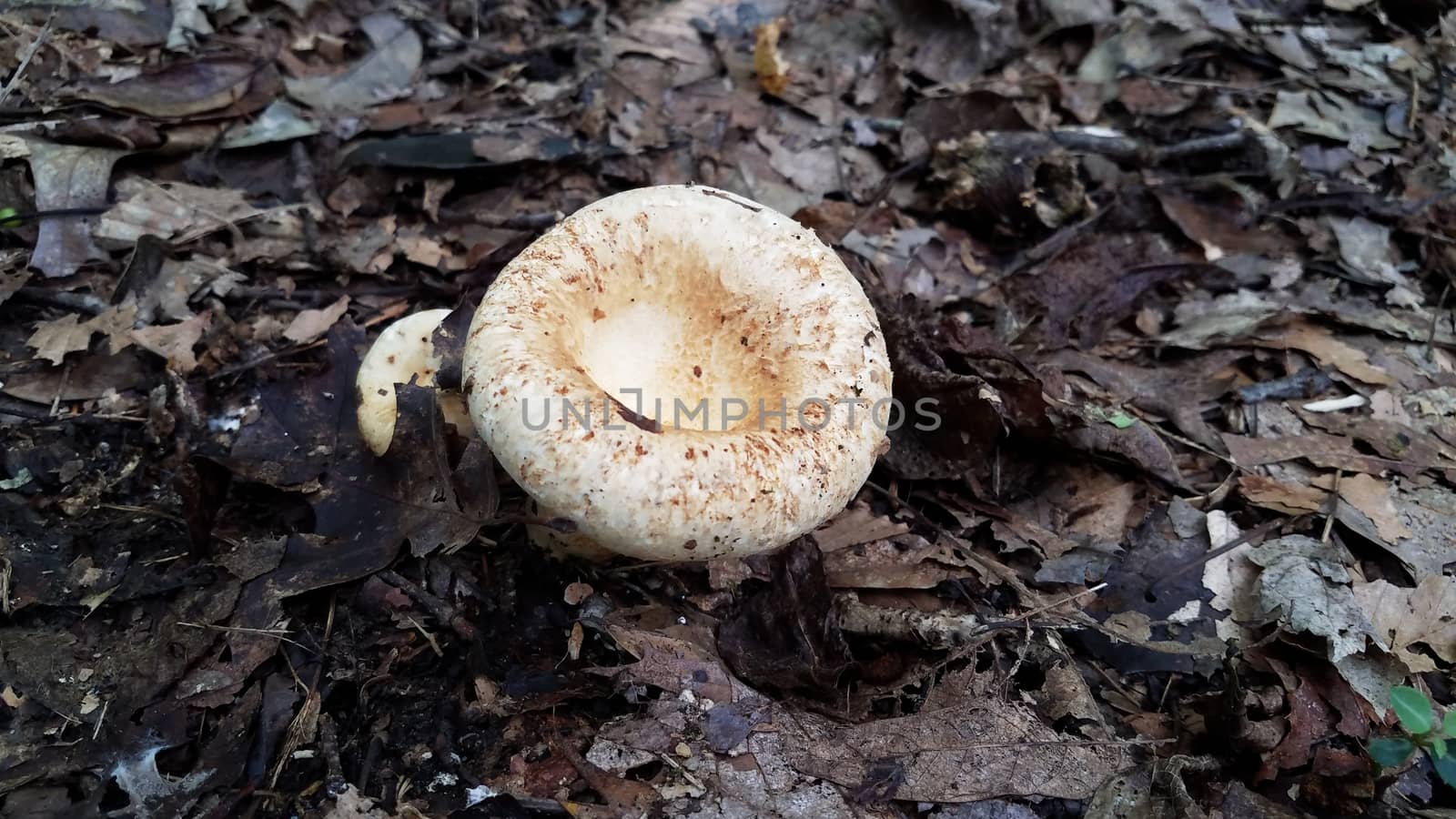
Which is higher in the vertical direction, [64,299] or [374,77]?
[374,77]

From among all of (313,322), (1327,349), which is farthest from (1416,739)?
(313,322)

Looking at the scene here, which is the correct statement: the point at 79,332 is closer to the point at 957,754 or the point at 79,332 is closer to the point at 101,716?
the point at 101,716

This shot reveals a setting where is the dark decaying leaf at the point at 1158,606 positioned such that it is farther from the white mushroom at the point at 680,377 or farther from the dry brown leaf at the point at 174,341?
the dry brown leaf at the point at 174,341

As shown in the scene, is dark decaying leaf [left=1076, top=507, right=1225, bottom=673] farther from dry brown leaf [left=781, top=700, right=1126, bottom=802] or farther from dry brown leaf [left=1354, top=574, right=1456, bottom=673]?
dry brown leaf [left=1354, top=574, right=1456, bottom=673]

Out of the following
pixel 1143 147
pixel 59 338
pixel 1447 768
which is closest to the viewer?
pixel 1447 768

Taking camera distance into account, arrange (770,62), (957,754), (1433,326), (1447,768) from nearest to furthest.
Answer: (1447,768), (957,754), (1433,326), (770,62)

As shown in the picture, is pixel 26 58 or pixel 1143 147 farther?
pixel 1143 147

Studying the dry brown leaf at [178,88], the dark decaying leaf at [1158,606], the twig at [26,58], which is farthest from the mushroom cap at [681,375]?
the twig at [26,58]

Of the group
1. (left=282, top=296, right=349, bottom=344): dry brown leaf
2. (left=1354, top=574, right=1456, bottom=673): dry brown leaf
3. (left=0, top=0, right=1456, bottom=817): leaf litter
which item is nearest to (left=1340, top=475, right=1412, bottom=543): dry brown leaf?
(left=0, top=0, right=1456, bottom=817): leaf litter
